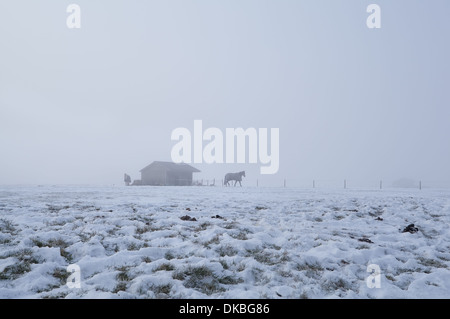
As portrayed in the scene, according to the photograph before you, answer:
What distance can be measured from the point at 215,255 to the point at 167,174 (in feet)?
159

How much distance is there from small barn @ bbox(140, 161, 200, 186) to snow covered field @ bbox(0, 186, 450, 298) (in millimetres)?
43937

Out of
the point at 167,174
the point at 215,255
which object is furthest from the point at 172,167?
the point at 215,255

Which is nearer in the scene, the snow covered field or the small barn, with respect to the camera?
the snow covered field

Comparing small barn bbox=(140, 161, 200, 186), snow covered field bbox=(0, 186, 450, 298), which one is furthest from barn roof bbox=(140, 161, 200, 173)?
snow covered field bbox=(0, 186, 450, 298)

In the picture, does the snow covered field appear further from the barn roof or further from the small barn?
the barn roof

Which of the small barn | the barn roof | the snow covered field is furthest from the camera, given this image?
the barn roof

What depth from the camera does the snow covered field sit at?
14.3ft

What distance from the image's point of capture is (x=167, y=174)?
53156mm

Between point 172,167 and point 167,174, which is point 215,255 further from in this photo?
point 172,167

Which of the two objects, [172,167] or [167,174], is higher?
[172,167]

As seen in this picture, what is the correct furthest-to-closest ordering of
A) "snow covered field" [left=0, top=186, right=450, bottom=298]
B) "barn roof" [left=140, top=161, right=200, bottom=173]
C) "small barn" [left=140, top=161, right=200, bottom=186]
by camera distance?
"barn roof" [left=140, top=161, right=200, bottom=173]
"small barn" [left=140, top=161, right=200, bottom=186]
"snow covered field" [left=0, top=186, right=450, bottom=298]

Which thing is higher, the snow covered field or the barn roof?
the barn roof

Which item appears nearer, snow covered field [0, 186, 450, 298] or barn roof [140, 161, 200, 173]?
snow covered field [0, 186, 450, 298]

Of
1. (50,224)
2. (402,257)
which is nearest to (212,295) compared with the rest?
(402,257)
